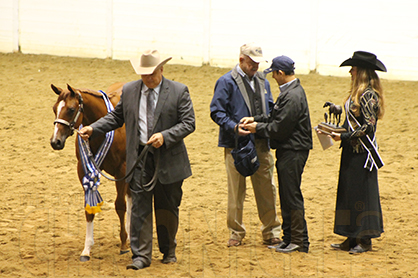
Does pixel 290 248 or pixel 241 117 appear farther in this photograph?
pixel 241 117

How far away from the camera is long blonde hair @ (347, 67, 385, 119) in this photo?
4949 millimetres

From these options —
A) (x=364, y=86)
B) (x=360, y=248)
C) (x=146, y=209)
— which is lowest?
(x=360, y=248)

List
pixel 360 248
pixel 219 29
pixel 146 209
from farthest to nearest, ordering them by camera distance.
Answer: pixel 219 29 → pixel 360 248 → pixel 146 209

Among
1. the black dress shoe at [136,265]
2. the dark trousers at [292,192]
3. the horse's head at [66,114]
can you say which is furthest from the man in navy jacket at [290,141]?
the horse's head at [66,114]

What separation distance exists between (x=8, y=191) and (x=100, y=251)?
243cm

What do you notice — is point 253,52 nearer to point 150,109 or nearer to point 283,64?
point 283,64

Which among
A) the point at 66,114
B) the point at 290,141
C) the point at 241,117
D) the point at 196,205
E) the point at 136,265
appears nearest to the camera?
the point at 136,265

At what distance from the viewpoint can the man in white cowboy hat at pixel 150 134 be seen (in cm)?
459

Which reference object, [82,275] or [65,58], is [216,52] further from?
[82,275]

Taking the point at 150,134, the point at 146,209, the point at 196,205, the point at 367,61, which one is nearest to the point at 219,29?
the point at 196,205

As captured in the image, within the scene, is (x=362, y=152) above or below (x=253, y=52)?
below

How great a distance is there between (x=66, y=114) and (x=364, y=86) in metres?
2.90

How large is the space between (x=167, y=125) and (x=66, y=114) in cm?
100

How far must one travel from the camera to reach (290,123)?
4852 mm
